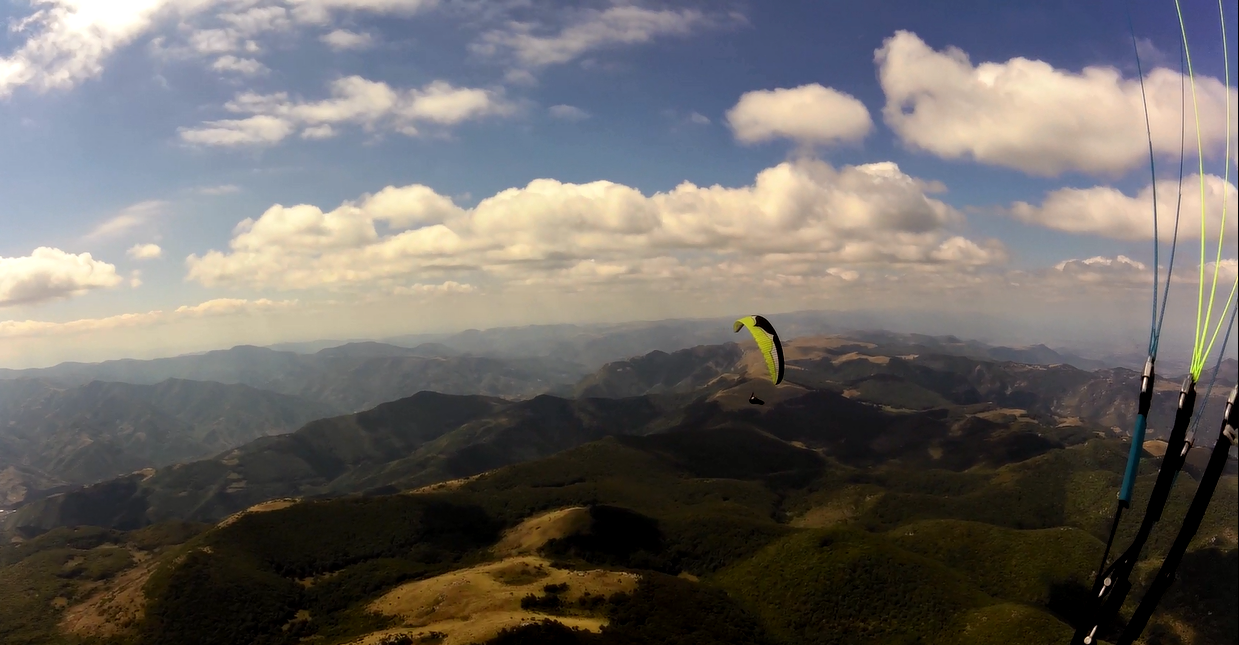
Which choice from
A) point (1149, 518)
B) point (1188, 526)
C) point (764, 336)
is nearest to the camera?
point (1188, 526)

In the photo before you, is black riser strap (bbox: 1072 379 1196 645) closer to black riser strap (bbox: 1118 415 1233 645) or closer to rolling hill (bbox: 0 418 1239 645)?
black riser strap (bbox: 1118 415 1233 645)

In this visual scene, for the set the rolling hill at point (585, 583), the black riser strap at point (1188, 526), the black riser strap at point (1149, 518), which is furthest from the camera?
the rolling hill at point (585, 583)

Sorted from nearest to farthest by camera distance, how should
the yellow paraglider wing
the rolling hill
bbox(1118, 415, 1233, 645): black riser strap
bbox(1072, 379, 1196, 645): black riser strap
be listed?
bbox(1118, 415, 1233, 645): black riser strap → bbox(1072, 379, 1196, 645): black riser strap → the yellow paraglider wing → the rolling hill

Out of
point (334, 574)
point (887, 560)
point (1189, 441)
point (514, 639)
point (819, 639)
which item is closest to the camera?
point (1189, 441)

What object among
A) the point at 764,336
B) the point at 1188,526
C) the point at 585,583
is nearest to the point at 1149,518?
the point at 1188,526

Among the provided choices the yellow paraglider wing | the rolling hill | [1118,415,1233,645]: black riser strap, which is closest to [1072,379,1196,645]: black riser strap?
[1118,415,1233,645]: black riser strap

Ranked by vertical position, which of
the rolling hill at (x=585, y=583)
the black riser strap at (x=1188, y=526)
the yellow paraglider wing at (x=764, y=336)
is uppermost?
the yellow paraglider wing at (x=764, y=336)

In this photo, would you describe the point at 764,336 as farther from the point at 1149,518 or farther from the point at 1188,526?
the point at 1188,526

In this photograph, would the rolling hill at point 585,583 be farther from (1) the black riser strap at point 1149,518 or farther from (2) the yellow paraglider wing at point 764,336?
(1) the black riser strap at point 1149,518

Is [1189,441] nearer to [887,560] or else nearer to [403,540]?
[887,560]

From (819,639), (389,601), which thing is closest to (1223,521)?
(819,639)

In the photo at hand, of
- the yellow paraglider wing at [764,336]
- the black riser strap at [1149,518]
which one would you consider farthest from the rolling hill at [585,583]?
the black riser strap at [1149,518]
